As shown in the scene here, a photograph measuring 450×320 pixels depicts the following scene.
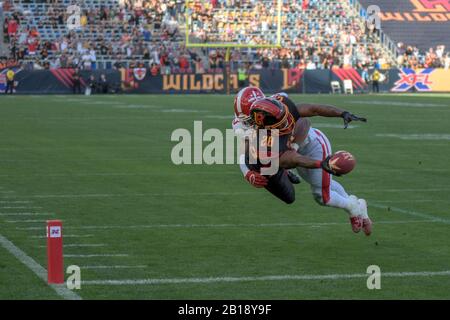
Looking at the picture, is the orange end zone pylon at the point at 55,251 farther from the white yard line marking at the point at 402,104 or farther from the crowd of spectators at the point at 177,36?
the crowd of spectators at the point at 177,36

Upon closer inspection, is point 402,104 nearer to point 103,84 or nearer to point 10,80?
point 103,84

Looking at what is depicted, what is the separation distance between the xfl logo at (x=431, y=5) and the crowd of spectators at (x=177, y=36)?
166 inches

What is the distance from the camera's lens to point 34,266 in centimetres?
820

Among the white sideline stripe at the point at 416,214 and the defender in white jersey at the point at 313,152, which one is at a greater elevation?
the defender in white jersey at the point at 313,152

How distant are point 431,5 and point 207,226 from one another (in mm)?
46557

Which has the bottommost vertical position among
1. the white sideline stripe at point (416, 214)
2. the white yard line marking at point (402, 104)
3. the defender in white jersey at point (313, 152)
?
the white yard line marking at point (402, 104)

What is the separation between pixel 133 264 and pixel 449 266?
7.87ft

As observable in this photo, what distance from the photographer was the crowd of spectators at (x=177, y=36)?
4556cm

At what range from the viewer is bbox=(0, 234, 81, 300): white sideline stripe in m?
7.14

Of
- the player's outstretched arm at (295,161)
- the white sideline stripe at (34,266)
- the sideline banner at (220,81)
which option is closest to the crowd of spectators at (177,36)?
the sideline banner at (220,81)

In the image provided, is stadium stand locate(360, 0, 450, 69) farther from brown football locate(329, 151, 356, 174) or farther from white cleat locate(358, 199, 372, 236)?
brown football locate(329, 151, 356, 174)

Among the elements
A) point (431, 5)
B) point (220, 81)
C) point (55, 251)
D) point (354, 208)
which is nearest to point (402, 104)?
point (220, 81)

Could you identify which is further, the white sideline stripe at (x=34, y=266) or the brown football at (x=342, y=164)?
the brown football at (x=342, y=164)

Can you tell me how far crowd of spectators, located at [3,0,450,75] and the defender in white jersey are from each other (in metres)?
36.1
